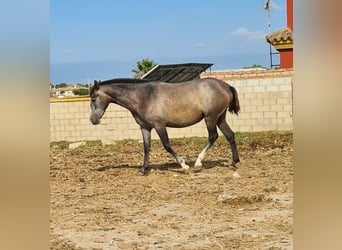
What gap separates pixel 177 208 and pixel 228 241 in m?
0.72

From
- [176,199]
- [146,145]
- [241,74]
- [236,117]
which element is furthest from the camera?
[241,74]

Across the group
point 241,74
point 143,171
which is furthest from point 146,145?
point 241,74

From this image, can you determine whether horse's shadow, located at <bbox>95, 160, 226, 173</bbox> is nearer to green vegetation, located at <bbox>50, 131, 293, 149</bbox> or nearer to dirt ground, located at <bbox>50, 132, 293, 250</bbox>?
dirt ground, located at <bbox>50, 132, 293, 250</bbox>

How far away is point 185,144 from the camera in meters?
4.73

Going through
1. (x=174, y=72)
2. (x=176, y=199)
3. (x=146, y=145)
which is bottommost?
(x=176, y=199)

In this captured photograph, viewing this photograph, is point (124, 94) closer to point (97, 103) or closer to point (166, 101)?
point (97, 103)

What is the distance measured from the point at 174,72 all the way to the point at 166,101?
0.54 metres

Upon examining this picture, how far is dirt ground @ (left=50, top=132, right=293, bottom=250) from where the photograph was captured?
6.75 feet

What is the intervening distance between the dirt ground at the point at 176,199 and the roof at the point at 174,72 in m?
0.70

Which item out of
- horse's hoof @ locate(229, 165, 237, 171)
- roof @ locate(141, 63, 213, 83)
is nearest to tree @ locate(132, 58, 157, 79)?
roof @ locate(141, 63, 213, 83)

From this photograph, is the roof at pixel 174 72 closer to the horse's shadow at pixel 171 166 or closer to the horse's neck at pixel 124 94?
the horse's neck at pixel 124 94

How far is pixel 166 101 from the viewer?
3590 mm

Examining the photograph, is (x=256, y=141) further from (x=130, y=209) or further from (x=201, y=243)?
(x=201, y=243)

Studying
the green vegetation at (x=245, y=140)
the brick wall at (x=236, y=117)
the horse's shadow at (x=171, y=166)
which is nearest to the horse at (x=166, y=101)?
the horse's shadow at (x=171, y=166)
